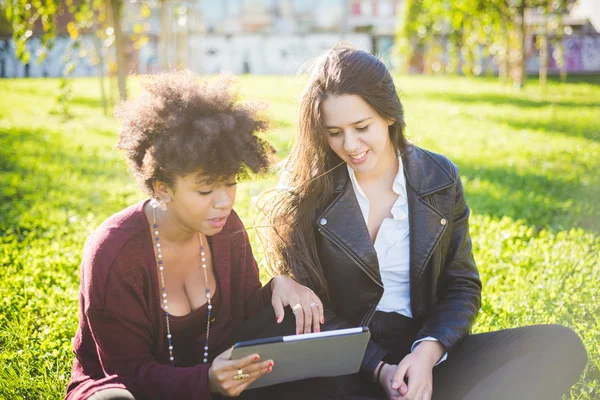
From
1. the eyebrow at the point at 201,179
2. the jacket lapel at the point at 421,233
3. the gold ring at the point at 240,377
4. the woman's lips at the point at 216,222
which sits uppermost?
the eyebrow at the point at 201,179

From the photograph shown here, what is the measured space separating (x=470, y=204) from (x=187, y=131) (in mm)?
4087

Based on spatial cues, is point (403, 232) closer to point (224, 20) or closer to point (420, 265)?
point (420, 265)

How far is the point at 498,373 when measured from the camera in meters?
2.25

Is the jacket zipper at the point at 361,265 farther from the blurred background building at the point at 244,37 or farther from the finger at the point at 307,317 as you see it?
the blurred background building at the point at 244,37

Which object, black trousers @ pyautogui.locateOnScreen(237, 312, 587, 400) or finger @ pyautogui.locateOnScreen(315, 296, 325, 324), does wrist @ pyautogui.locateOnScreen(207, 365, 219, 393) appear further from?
finger @ pyautogui.locateOnScreen(315, 296, 325, 324)

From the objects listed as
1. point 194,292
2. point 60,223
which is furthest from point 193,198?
point 60,223

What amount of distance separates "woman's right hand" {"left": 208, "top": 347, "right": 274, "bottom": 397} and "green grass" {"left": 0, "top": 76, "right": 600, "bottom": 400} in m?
1.02

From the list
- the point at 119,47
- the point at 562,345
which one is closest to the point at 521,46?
the point at 119,47

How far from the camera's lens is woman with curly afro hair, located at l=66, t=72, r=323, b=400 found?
2092 mm

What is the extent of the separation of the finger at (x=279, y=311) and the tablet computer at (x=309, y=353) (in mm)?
272

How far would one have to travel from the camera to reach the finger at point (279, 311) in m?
2.40

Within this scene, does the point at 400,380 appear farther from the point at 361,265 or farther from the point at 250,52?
the point at 250,52

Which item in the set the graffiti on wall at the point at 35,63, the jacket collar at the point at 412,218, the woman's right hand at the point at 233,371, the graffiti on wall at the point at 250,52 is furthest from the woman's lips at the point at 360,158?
the graffiti on wall at the point at 250,52

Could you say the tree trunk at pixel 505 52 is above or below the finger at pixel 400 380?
above
